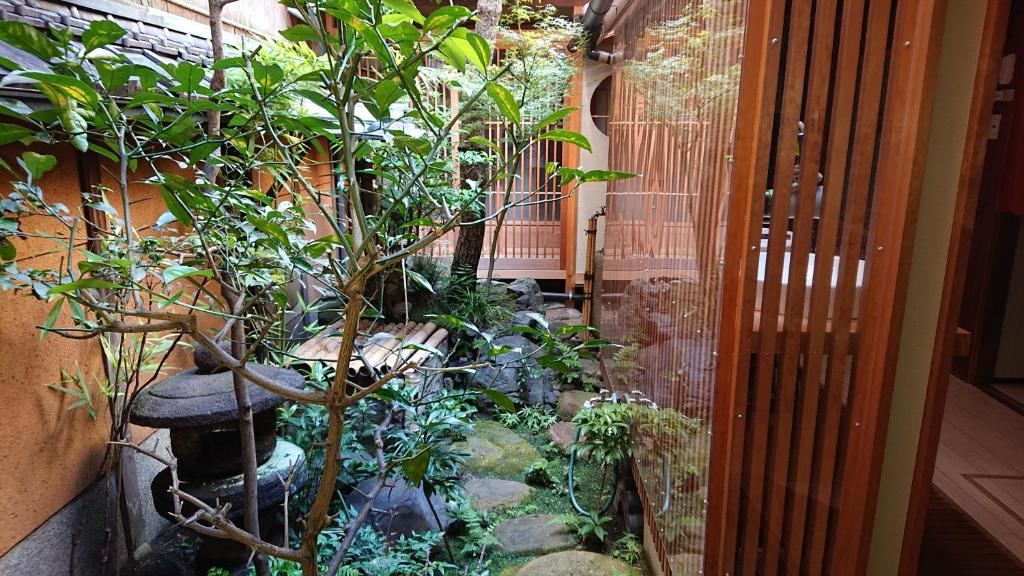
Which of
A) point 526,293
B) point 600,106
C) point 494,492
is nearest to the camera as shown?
point 494,492

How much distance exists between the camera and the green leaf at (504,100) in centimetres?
83

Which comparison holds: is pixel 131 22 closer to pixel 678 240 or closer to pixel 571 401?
pixel 678 240

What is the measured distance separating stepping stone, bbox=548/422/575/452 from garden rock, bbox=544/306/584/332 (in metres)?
2.06

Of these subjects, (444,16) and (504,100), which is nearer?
(444,16)

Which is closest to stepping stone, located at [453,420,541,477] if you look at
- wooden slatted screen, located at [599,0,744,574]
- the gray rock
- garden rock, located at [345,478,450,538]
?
garden rock, located at [345,478,450,538]

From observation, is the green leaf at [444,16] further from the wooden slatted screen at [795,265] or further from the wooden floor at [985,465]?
the wooden floor at [985,465]

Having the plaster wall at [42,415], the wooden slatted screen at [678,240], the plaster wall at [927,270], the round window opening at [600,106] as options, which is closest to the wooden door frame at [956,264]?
the plaster wall at [927,270]

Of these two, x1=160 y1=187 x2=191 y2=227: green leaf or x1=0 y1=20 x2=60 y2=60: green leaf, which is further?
x1=160 y1=187 x2=191 y2=227: green leaf

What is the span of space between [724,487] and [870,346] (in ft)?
2.15

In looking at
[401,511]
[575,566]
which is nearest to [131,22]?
[401,511]

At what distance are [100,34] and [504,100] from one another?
22.4 inches

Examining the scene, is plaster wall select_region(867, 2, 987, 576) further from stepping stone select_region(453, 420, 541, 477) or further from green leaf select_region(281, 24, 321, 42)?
stepping stone select_region(453, 420, 541, 477)

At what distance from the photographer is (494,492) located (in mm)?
4250

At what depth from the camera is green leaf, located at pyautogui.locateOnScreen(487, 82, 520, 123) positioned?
83 cm
